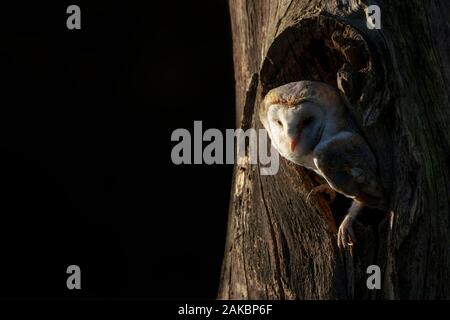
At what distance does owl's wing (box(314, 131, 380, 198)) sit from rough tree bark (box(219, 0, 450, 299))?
0.02 m

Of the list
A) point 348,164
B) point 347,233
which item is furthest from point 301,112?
point 347,233

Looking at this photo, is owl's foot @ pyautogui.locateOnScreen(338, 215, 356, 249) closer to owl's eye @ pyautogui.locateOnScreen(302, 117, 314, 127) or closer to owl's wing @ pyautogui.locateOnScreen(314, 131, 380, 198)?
owl's wing @ pyautogui.locateOnScreen(314, 131, 380, 198)

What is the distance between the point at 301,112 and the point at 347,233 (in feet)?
0.87

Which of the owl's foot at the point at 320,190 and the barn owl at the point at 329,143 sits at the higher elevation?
the barn owl at the point at 329,143

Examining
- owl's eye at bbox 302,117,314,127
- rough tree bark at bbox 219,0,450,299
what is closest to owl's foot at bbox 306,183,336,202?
rough tree bark at bbox 219,0,450,299

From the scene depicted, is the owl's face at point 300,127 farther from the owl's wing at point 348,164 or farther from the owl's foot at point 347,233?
the owl's foot at point 347,233

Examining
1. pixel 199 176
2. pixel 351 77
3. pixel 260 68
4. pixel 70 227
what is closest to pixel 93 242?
pixel 70 227

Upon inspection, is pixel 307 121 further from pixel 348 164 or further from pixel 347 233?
pixel 347 233

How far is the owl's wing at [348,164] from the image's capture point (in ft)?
6.47

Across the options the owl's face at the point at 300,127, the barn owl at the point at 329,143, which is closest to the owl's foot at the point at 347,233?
the barn owl at the point at 329,143

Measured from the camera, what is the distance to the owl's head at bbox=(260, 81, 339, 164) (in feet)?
6.59

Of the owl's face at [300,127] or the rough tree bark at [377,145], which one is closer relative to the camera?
the rough tree bark at [377,145]

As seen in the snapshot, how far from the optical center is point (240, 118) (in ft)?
7.56

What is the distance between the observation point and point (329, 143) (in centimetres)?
201
